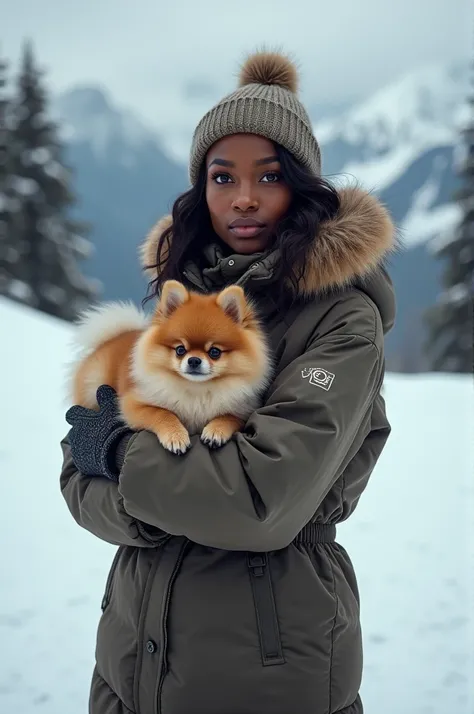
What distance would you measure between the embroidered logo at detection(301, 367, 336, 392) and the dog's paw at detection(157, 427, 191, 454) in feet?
1.30

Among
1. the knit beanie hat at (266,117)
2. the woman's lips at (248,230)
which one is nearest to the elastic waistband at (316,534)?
the woman's lips at (248,230)

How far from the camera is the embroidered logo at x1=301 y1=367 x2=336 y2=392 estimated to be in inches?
70.9

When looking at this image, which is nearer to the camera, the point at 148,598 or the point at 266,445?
the point at 266,445

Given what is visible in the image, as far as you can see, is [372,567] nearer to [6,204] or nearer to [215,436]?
[215,436]

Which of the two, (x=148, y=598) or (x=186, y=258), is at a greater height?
(x=186, y=258)

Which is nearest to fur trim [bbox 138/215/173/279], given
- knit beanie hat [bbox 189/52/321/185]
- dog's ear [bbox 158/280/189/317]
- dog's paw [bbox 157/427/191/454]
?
knit beanie hat [bbox 189/52/321/185]

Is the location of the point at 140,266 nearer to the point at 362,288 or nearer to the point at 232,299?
the point at 232,299

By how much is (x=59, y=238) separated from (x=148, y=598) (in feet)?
59.3

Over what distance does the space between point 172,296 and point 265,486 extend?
0.85m

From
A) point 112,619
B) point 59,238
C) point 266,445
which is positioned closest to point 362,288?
point 266,445

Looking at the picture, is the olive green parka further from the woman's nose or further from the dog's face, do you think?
the woman's nose

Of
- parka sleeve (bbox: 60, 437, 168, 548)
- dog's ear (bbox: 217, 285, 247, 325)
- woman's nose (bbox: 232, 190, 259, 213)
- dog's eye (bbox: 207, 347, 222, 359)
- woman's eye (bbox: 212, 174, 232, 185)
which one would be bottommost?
parka sleeve (bbox: 60, 437, 168, 548)

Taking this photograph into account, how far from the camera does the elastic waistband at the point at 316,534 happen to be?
1.97m

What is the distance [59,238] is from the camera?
61.9ft
